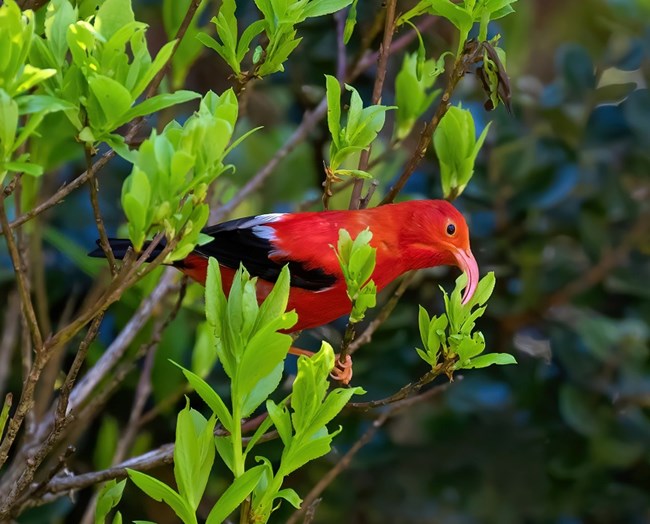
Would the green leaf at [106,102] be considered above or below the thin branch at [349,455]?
above

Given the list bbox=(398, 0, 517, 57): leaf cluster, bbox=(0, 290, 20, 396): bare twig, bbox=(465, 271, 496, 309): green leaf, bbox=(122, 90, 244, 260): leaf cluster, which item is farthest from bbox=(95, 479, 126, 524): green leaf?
bbox=(0, 290, 20, 396): bare twig

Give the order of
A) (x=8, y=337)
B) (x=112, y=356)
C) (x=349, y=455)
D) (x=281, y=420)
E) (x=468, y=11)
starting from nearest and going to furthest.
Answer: (x=281, y=420), (x=468, y=11), (x=349, y=455), (x=112, y=356), (x=8, y=337)

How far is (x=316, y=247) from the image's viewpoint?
3.70 feet

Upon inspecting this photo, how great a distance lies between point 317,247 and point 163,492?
1.43 feet

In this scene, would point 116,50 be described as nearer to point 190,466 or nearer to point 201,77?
point 190,466

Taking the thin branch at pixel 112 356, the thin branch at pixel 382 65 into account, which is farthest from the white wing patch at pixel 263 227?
the thin branch at pixel 112 356

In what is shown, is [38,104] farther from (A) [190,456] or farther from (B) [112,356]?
(B) [112,356]

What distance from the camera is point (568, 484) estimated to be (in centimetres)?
179

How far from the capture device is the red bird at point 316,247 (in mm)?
1138

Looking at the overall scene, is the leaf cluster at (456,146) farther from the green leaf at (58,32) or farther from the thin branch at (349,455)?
the green leaf at (58,32)

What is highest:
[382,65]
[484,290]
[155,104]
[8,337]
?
[155,104]

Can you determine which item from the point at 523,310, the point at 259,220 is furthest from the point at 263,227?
the point at 523,310

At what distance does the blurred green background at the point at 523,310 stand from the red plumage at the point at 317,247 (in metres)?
0.50

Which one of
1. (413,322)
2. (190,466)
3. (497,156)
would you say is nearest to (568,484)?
(413,322)
